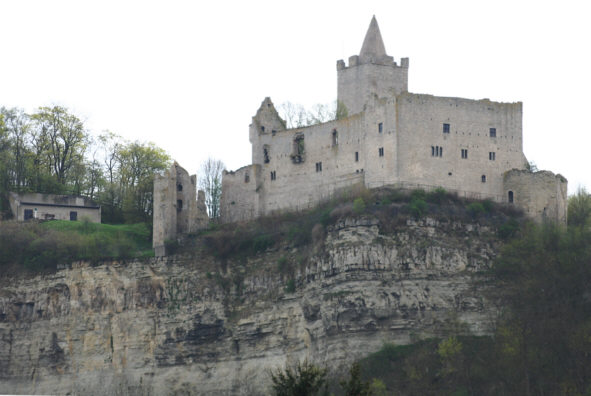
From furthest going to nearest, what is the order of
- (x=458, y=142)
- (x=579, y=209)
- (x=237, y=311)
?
(x=579, y=209) → (x=237, y=311) → (x=458, y=142)

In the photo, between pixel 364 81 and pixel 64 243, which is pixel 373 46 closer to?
pixel 364 81

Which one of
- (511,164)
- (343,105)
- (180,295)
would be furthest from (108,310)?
(511,164)

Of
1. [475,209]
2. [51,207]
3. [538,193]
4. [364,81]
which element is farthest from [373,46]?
[51,207]

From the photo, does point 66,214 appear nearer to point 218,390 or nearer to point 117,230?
point 117,230

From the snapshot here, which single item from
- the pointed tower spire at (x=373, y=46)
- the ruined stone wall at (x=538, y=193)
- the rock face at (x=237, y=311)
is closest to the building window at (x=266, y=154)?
the rock face at (x=237, y=311)

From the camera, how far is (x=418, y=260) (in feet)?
266

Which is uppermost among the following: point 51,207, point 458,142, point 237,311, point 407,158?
point 458,142

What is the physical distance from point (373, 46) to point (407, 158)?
12645mm

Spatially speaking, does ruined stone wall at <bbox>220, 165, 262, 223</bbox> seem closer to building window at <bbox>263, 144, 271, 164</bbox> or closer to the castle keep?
the castle keep

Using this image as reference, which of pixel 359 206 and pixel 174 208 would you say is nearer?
pixel 359 206

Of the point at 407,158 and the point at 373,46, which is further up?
the point at 373,46

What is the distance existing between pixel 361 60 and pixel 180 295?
18.9m

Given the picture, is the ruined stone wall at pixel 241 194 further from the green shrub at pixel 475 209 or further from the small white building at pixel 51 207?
the green shrub at pixel 475 209

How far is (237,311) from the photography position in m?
86.3
